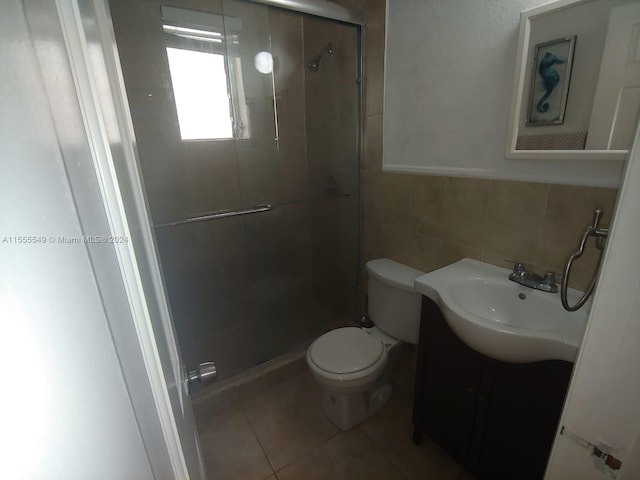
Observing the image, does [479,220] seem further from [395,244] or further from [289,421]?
[289,421]

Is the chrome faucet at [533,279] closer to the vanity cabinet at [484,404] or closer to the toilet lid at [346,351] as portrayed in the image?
the vanity cabinet at [484,404]

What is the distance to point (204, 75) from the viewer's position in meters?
1.67

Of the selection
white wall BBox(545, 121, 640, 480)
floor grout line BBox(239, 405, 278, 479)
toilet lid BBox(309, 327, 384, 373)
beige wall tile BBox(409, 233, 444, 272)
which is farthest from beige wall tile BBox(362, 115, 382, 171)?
floor grout line BBox(239, 405, 278, 479)

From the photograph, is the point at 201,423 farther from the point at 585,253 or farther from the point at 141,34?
the point at 141,34

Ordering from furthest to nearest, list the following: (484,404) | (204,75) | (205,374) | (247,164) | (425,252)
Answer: (247,164), (204,75), (425,252), (484,404), (205,374)

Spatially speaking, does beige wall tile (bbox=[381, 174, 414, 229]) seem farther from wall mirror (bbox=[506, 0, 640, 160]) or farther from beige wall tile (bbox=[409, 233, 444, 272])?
wall mirror (bbox=[506, 0, 640, 160])

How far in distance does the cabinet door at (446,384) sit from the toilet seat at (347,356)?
0.22 metres

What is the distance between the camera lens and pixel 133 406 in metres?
0.31

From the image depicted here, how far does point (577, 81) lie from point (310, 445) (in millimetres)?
1827

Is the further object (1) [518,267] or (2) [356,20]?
(2) [356,20]

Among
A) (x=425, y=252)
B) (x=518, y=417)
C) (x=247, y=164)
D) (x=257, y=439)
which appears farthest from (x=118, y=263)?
(x=247, y=164)

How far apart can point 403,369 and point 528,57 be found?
163 centimetres

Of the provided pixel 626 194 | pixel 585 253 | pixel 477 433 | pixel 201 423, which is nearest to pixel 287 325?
pixel 201 423

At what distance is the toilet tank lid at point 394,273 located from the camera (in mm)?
1479
